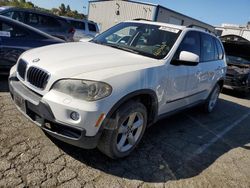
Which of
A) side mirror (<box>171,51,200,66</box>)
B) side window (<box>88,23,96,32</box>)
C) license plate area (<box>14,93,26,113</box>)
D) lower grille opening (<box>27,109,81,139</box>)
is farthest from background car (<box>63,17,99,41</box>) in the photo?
lower grille opening (<box>27,109,81,139</box>)

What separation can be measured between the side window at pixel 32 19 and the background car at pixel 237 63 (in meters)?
7.38

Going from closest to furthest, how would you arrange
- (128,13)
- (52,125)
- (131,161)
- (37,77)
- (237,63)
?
1. (52,125)
2. (37,77)
3. (131,161)
4. (237,63)
5. (128,13)

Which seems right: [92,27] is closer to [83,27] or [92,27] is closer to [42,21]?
[83,27]

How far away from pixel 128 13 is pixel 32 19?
2010 cm

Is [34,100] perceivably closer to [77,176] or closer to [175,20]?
[77,176]

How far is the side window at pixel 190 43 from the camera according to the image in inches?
152

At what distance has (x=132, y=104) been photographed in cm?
295

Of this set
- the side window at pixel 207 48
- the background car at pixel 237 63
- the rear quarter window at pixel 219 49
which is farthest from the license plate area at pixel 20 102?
the background car at pixel 237 63

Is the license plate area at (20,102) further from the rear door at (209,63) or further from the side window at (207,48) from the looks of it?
the side window at (207,48)

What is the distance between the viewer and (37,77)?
9.43 feet

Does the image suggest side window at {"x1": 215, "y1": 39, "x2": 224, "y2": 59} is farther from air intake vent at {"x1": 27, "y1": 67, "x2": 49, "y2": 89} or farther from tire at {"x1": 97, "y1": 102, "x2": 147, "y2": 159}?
air intake vent at {"x1": 27, "y1": 67, "x2": 49, "y2": 89}

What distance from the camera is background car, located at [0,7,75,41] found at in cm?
921

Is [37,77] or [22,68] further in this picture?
[22,68]

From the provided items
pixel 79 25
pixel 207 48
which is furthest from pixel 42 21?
pixel 207 48
